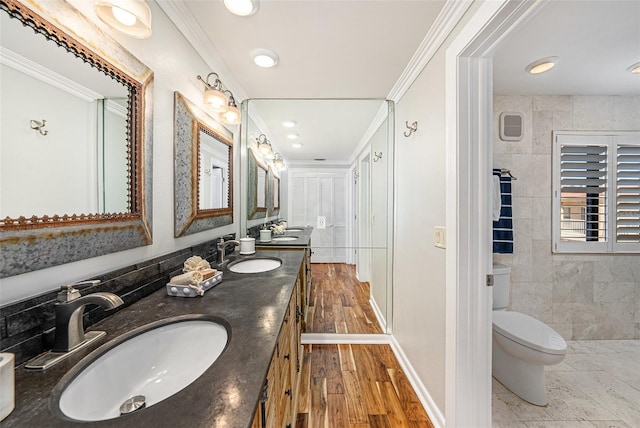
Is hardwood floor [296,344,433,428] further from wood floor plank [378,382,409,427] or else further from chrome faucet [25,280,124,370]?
chrome faucet [25,280,124,370]

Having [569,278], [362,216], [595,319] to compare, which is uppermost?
[362,216]

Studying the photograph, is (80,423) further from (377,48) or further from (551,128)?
(551,128)

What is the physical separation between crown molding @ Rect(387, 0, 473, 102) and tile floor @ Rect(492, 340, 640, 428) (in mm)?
2332

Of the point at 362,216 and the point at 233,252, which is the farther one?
the point at 362,216

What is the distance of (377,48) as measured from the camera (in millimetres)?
1546

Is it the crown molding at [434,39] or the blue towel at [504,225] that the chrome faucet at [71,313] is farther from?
the blue towel at [504,225]

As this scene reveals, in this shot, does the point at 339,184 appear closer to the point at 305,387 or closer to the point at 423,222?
the point at 423,222

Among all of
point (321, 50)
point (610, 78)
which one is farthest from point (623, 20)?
point (321, 50)

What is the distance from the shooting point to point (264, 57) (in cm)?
162

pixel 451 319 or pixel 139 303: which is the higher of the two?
pixel 139 303

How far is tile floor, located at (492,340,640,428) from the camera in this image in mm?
1495

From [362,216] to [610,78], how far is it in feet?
9.19

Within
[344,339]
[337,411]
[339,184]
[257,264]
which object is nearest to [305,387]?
[337,411]

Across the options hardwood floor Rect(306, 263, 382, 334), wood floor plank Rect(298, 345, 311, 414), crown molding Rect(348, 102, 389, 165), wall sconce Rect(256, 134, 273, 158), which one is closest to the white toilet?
hardwood floor Rect(306, 263, 382, 334)
